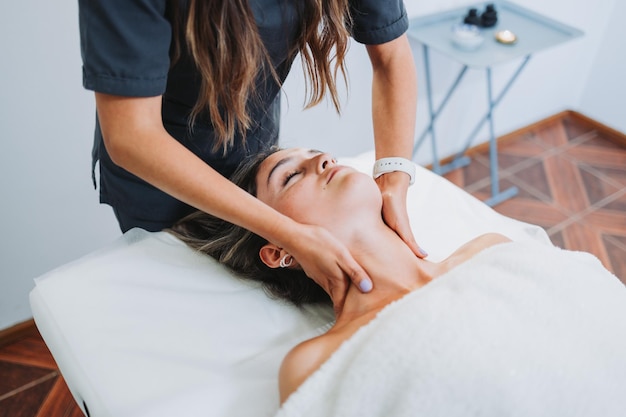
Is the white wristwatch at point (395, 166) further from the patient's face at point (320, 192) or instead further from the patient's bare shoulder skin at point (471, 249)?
the patient's bare shoulder skin at point (471, 249)

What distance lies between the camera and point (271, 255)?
1.19 metres

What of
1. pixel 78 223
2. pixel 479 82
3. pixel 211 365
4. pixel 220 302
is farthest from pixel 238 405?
pixel 479 82

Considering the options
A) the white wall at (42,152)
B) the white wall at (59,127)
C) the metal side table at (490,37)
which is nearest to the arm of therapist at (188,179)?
the white wall at (59,127)

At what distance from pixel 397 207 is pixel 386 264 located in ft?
0.43

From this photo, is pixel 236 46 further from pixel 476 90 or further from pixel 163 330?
pixel 476 90

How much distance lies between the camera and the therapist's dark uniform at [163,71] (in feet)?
2.76

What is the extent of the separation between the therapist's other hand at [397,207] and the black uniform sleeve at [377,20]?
0.31m

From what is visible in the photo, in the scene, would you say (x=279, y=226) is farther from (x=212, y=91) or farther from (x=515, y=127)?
(x=515, y=127)

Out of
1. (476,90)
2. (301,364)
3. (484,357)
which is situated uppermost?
(484,357)

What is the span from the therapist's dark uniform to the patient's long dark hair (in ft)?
0.21

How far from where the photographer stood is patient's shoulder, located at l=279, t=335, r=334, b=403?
979 mm

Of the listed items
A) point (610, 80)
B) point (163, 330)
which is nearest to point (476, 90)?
point (610, 80)

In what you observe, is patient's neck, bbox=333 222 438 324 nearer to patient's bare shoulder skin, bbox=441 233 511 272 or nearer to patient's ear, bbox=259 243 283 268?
patient's bare shoulder skin, bbox=441 233 511 272

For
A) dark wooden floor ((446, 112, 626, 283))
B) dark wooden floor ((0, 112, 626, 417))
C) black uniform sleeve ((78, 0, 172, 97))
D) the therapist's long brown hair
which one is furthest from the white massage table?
dark wooden floor ((446, 112, 626, 283))
